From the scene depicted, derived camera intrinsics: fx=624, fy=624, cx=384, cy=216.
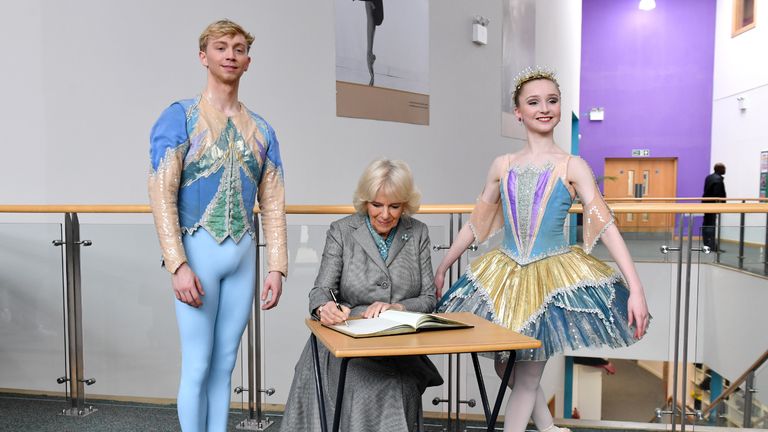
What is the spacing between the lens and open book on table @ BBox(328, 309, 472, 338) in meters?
1.72

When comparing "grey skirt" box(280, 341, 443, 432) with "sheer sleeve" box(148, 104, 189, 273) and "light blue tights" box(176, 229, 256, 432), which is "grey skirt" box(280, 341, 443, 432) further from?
"sheer sleeve" box(148, 104, 189, 273)

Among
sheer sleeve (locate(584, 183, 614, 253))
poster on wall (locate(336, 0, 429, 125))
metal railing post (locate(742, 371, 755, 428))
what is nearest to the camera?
sheer sleeve (locate(584, 183, 614, 253))

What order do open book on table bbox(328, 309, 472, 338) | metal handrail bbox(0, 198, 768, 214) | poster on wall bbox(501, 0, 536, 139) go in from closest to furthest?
1. open book on table bbox(328, 309, 472, 338)
2. metal handrail bbox(0, 198, 768, 214)
3. poster on wall bbox(501, 0, 536, 139)

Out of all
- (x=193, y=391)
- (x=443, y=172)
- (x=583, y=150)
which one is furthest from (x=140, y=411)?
(x=583, y=150)

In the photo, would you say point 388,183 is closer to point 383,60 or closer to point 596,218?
point 596,218

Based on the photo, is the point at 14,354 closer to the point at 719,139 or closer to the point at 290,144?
the point at 290,144

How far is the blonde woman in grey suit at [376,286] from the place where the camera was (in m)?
2.03

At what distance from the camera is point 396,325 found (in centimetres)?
176

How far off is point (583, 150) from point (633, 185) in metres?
1.36

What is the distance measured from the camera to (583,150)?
14289 millimetres

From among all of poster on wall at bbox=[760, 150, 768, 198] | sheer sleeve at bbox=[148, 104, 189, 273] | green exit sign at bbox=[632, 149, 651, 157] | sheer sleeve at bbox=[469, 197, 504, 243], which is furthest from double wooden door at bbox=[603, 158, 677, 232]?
sheer sleeve at bbox=[148, 104, 189, 273]

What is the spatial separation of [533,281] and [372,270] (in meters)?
0.55

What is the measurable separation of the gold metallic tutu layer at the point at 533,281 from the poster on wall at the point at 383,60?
3.25m

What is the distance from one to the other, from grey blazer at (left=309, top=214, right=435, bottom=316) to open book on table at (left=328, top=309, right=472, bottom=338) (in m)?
0.28
